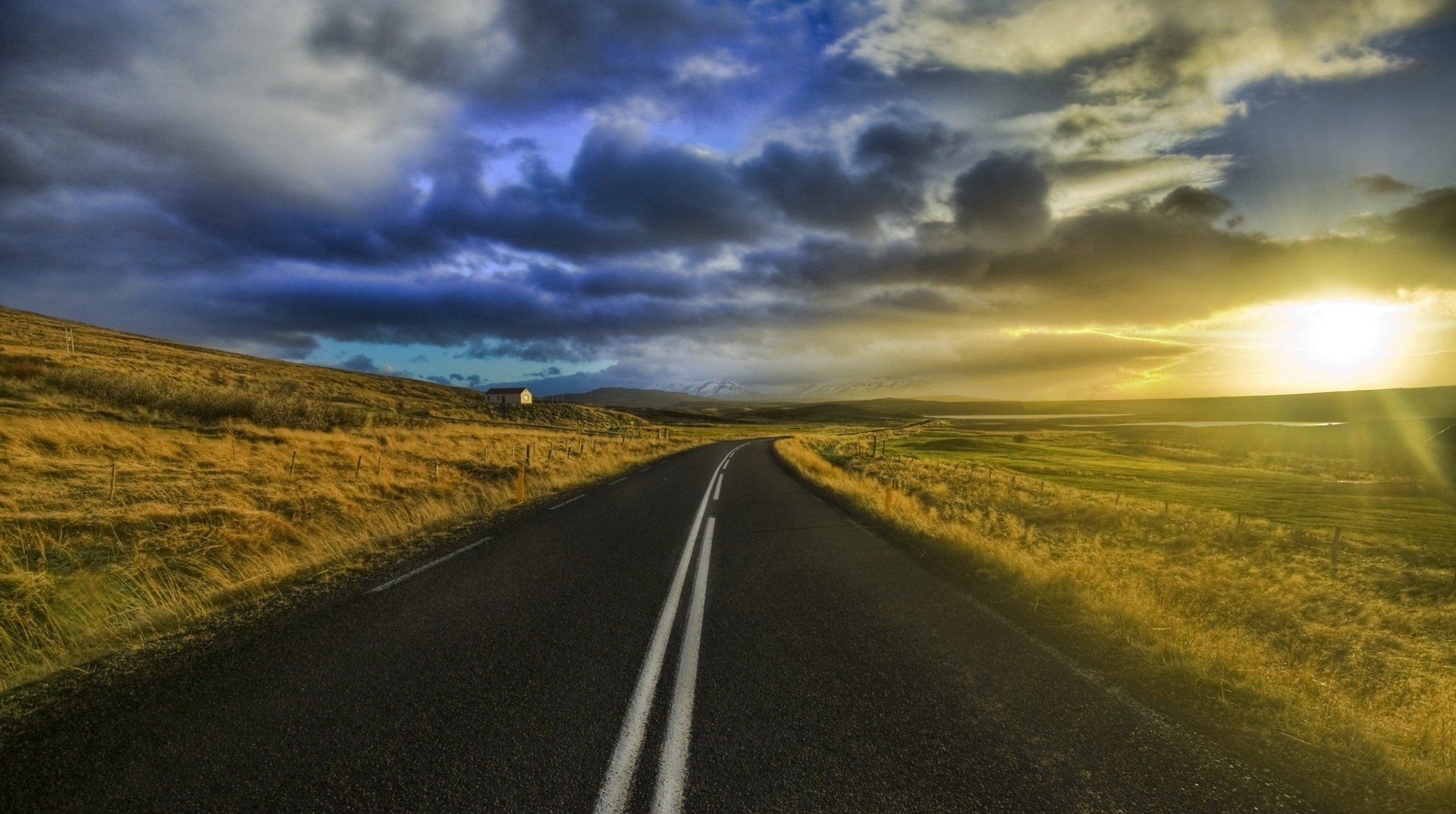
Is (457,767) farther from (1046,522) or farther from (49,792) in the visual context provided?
(1046,522)

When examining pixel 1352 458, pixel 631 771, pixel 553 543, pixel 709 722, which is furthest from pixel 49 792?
pixel 1352 458

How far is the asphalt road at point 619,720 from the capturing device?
3.25 meters

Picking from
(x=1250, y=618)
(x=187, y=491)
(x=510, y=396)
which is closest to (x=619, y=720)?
(x=1250, y=618)

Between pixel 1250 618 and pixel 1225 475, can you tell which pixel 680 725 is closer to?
pixel 1250 618

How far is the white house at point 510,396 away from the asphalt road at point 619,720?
112501 millimetres

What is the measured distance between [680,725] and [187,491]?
614 inches

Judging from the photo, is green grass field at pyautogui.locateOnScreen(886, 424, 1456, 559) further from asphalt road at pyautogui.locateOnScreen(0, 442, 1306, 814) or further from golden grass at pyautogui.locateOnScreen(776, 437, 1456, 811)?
asphalt road at pyautogui.locateOnScreen(0, 442, 1306, 814)

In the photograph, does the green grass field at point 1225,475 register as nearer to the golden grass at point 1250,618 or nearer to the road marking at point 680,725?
the golden grass at point 1250,618

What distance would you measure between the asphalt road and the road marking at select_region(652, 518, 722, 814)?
0.02 m

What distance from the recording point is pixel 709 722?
4.04m

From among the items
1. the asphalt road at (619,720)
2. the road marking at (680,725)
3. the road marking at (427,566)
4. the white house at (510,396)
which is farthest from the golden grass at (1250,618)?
the white house at (510,396)

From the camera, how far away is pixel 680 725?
397cm

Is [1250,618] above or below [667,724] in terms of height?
below

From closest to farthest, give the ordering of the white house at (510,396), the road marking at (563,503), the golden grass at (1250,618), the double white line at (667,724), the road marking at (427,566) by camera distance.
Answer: the double white line at (667,724) < the golden grass at (1250,618) < the road marking at (427,566) < the road marking at (563,503) < the white house at (510,396)
